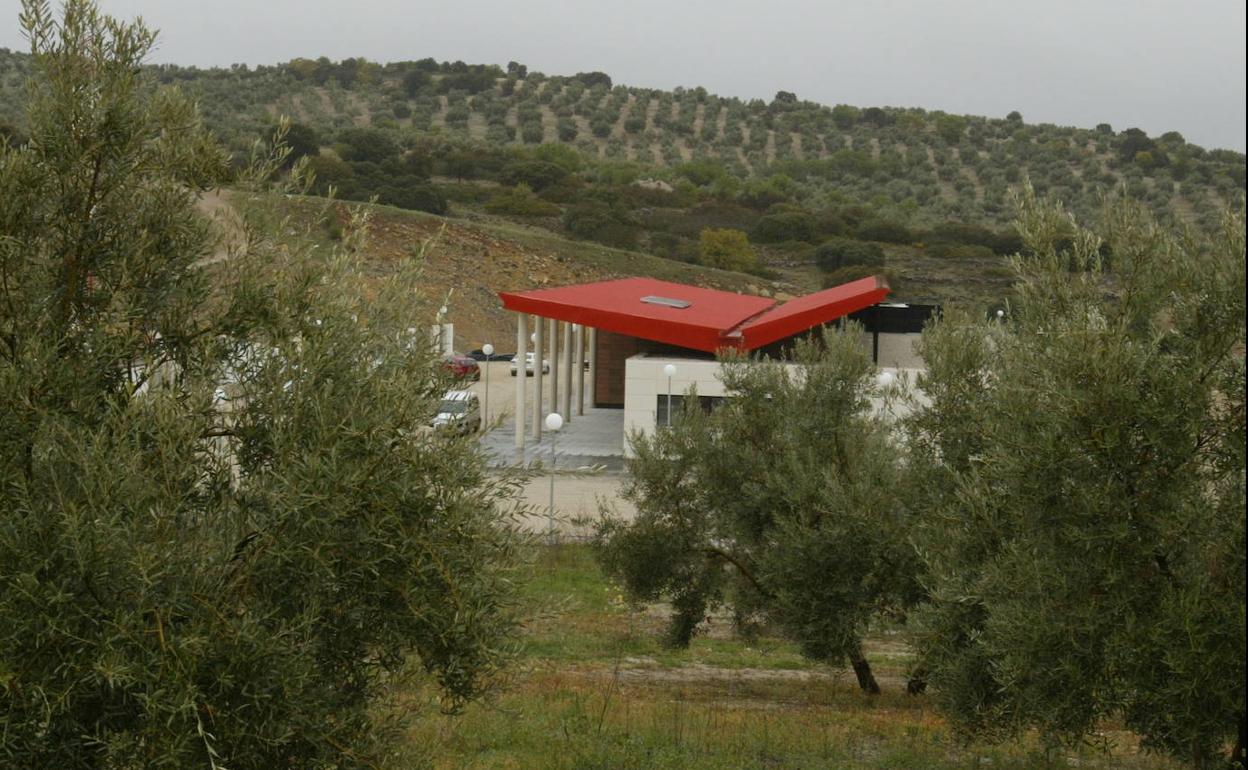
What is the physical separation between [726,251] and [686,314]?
1667 inches

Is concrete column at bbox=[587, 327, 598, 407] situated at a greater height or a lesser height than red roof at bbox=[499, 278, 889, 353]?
lesser

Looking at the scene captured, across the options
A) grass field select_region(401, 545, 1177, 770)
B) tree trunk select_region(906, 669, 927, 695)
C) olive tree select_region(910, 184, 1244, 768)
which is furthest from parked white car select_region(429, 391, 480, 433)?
tree trunk select_region(906, 669, 927, 695)

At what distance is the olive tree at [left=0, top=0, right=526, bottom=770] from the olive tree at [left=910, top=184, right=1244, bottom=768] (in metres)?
2.79

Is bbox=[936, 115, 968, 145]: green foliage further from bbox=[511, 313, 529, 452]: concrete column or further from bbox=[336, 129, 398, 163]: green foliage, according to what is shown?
bbox=[511, 313, 529, 452]: concrete column

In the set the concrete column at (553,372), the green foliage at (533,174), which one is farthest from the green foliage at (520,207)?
the concrete column at (553,372)

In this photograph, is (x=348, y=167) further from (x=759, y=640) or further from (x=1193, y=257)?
(x=1193, y=257)

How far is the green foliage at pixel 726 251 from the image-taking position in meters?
74.3

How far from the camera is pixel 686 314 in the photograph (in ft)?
110

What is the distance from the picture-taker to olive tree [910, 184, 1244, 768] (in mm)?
5875

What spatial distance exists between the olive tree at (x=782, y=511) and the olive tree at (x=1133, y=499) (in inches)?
215

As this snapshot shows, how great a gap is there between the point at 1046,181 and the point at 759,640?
86.6 metres

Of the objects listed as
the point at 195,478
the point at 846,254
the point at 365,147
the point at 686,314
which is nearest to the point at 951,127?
the point at 846,254

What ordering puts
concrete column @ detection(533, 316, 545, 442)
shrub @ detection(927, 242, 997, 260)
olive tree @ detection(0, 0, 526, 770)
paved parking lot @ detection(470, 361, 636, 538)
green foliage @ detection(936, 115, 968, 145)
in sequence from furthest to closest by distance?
green foliage @ detection(936, 115, 968, 145), shrub @ detection(927, 242, 997, 260), concrete column @ detection(533, 316, 545, 442), paved parking lot @ detection(470, 361, 636, 538), olive tree @ detection(0, 0, 526, 770)

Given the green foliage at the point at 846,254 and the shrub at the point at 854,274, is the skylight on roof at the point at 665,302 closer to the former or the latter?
the shrub at the point at 854,274
